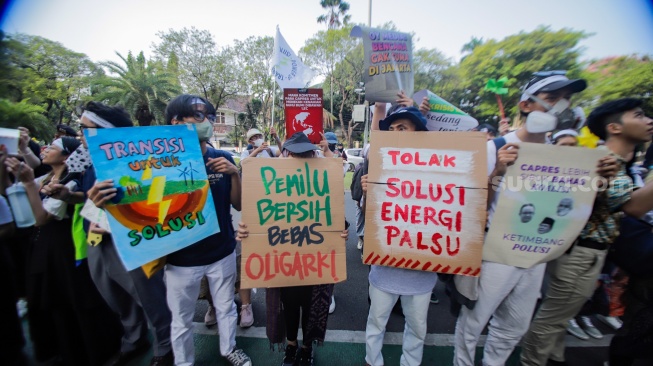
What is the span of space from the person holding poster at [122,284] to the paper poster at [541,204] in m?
2.60

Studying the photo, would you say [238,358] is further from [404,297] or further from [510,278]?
[510,278]

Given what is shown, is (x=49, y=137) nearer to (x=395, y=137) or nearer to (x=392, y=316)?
(x=395, y=137)

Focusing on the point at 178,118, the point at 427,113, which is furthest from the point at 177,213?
the point at 427,113

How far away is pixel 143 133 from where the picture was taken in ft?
5.52

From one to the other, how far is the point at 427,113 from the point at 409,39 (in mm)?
764

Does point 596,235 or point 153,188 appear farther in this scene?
point 596,235

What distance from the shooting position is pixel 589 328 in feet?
9.05

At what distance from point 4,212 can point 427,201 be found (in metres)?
3.02

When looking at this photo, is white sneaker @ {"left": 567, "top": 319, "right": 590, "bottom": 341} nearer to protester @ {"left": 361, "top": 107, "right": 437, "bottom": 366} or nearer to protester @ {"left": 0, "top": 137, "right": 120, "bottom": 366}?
protester @ {"left": 361, "top": 107, "right": 437, "bottom": 366}

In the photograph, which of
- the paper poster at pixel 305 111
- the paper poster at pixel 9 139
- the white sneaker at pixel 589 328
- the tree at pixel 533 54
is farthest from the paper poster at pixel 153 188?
the tree at pixel 533 54

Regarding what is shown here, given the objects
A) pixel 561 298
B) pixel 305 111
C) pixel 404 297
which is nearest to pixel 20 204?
pixel 305 111

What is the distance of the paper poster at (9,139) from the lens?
1.77m

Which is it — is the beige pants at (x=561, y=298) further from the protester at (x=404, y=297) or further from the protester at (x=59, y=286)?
the protester at (x=59, y=286)

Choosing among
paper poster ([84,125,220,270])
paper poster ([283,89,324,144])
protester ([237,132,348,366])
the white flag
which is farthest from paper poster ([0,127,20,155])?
the white flag
